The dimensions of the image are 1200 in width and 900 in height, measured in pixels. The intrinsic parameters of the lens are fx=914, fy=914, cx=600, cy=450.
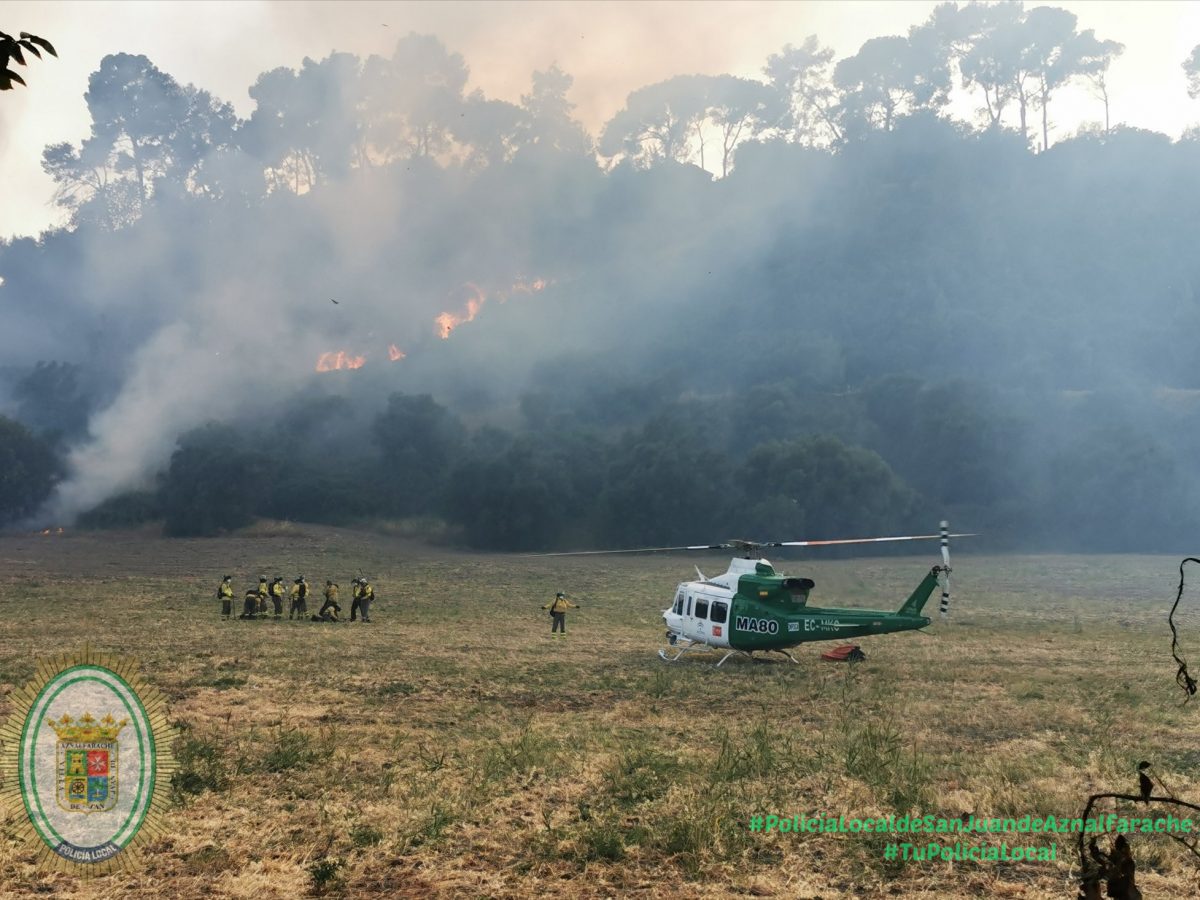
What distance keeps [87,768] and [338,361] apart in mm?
118588

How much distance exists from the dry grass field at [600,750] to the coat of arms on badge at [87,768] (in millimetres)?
653

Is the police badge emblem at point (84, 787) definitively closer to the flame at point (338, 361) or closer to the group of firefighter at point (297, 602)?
the group of firefighter at point (297, 602)

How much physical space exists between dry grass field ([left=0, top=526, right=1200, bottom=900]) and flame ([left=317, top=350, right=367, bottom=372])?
302 ft

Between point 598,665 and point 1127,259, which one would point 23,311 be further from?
point 1127,259

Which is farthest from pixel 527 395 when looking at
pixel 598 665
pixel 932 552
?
pixel 598 665

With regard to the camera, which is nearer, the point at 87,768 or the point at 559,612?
the point at 87,768

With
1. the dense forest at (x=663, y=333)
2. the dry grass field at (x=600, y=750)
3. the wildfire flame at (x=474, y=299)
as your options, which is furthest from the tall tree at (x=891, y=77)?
the dry grass field at (x=600, y=750)

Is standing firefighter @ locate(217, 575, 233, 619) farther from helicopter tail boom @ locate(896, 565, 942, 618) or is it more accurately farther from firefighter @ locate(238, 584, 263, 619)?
helicopter tail boom @ locate(896, 565, 942, 618)

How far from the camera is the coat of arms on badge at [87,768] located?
32.5 ft

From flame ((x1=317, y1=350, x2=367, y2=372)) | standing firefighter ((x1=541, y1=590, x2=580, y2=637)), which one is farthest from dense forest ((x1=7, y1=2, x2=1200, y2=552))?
standing firefighter ((x1=541, y1=590, x2=580, y2=637))

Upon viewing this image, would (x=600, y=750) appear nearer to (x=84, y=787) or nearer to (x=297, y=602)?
(x=84, y=787)

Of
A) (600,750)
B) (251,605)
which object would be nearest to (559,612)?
(251,605)

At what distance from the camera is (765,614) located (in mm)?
21453

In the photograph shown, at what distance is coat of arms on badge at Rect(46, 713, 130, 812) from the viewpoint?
991 cm
